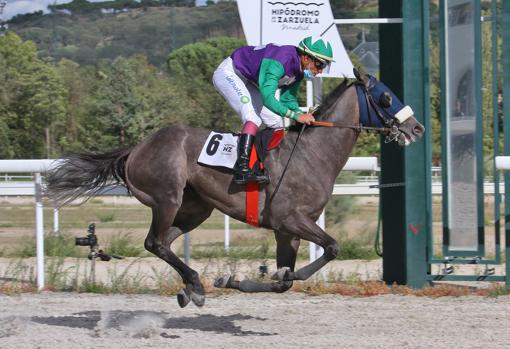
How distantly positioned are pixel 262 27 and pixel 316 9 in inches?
19.6

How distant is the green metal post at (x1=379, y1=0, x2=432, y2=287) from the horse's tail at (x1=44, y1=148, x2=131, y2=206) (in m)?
2.49

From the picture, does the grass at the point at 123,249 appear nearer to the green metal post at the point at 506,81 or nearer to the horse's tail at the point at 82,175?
the horse's tail at the point at 82,175

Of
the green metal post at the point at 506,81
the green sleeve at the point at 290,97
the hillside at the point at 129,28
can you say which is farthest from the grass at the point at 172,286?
the hillside at the point at 129,28

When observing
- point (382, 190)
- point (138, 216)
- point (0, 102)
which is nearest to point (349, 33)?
point (0, 102)

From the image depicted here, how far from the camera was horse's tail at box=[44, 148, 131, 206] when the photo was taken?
21.9ft

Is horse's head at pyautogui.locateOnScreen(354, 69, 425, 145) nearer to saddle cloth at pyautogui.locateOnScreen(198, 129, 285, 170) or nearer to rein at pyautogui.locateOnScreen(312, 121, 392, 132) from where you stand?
A: rein at pyautogui.locateOnScreen(312, 121, 392, 132)

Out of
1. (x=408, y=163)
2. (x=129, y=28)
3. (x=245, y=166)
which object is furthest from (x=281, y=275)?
(x=129, y=28)

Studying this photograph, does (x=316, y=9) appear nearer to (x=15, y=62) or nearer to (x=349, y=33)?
Answer: (x=15, y=62)

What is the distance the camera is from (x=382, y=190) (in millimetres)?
7988

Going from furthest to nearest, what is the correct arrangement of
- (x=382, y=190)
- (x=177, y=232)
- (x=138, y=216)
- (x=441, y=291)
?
(x=138, y=216) < (x=382, y=190) < (x=441, y=291) < (x=177, y=232)

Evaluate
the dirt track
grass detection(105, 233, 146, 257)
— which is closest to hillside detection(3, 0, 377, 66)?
grass detection(105, 233, 146, 257)

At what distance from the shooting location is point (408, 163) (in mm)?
7629

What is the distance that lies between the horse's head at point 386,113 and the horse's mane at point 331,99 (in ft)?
0.29

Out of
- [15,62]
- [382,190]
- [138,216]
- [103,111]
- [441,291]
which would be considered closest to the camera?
[441,291]
